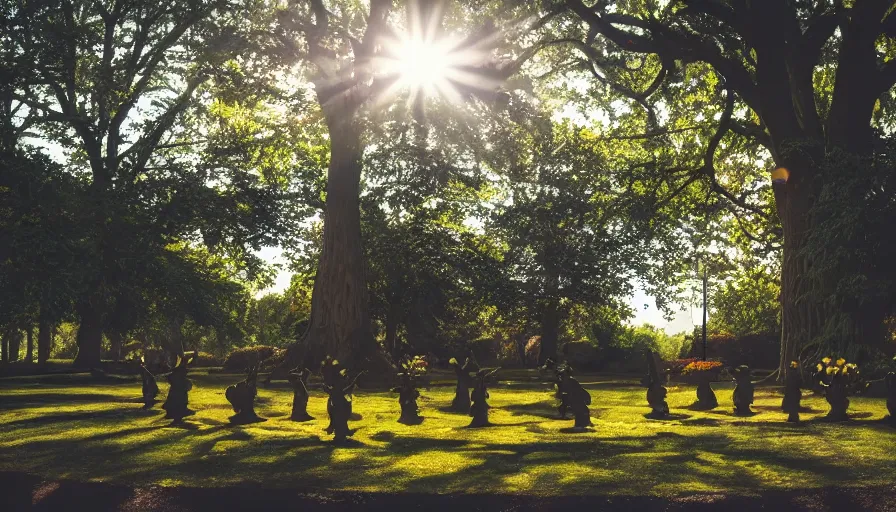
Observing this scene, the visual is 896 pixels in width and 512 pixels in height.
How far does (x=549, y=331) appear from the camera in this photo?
168ft

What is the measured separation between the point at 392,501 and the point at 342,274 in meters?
23.1

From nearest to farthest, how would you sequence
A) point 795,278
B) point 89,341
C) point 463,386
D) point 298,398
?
point 298,398 → point 463,386 → point 795,278 → point 89,341

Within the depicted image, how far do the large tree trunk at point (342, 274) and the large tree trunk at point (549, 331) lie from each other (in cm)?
1997

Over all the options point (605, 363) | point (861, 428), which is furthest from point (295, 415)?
point (605, 363)

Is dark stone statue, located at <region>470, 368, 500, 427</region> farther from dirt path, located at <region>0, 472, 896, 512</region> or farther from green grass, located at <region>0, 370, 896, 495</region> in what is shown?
dirt path, located at <region>0, 472, 896, 512</region>

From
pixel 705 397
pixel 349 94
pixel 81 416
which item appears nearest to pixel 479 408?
pixel 705 397

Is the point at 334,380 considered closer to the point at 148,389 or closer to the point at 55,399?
the point at 148,389

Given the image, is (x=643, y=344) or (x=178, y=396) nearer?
(x=178, y=396)

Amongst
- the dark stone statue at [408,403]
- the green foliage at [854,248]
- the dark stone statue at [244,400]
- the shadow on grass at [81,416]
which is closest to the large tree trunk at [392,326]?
the green foliage at [854,248]

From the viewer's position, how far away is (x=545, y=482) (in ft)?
34.6

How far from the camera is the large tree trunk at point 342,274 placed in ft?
104

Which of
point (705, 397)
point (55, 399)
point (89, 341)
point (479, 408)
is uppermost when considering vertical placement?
point (89, 341)

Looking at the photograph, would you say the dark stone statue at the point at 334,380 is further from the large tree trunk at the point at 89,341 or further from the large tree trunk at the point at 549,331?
the large tree trunk at the point at 549,331

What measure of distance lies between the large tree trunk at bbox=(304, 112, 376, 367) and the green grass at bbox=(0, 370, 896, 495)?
441 inches
